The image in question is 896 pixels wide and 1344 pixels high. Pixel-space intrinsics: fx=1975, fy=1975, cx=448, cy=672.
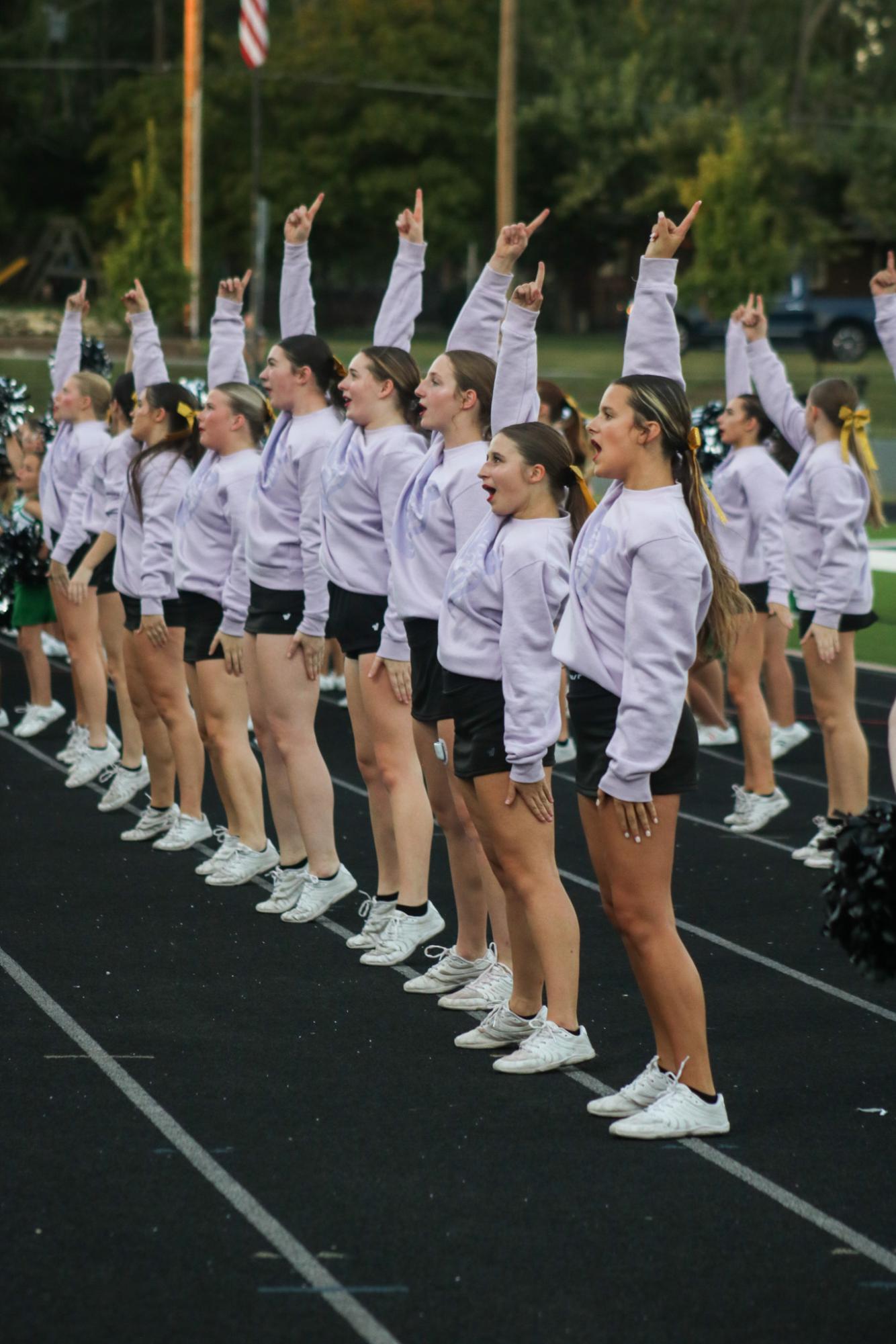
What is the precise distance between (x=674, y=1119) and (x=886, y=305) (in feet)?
10.9

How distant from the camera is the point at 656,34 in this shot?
5000cm

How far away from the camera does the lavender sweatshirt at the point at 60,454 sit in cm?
1070

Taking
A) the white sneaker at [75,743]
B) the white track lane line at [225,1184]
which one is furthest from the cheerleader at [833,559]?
the white sneaker at [75,743]

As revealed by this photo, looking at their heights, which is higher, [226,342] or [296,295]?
[296,295]

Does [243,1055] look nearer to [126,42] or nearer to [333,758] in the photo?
[333,758]

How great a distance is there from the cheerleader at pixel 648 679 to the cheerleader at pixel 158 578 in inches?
137

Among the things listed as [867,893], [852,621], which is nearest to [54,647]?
[852,621]

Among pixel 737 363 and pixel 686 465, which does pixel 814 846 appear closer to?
pixel 737 363

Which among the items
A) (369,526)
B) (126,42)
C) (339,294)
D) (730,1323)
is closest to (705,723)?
(369,526)

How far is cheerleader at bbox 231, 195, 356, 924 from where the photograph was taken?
23.6ft

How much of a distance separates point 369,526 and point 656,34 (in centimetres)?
4619

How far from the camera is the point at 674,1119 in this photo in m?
5.06

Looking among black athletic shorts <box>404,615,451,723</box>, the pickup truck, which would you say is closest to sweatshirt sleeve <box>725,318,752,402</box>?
black athletic shorts <box>404,615,451,723</box>

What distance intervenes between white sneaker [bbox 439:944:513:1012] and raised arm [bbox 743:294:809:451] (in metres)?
3.52
